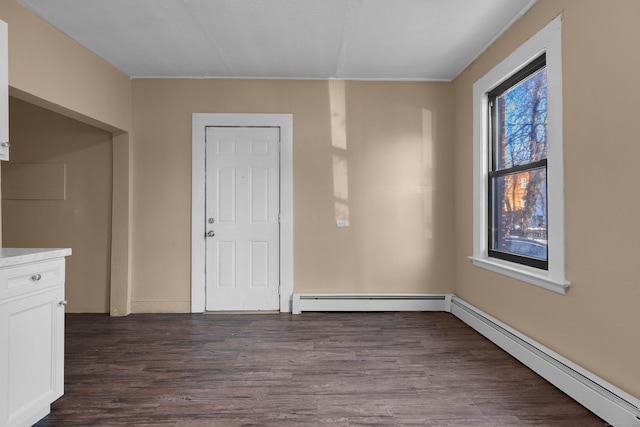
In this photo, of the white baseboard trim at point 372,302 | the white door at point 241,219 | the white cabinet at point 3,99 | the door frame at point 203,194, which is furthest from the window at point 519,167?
the white cabinet at point 3,99

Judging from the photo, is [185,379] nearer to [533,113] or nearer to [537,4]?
[533,113]

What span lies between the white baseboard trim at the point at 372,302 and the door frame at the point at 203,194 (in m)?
0.24

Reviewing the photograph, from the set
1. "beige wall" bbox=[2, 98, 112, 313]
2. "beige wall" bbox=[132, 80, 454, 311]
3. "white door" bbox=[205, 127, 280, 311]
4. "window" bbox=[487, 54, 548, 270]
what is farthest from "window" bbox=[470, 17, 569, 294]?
"beige wall" bbox=[2, 98, 112, 313]

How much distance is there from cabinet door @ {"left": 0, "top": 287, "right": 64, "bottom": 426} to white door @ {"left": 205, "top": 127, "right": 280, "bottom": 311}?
6.77ft

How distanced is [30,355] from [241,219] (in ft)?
7.94

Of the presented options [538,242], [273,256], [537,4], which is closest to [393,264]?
[273,256]

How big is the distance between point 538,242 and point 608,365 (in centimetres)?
97

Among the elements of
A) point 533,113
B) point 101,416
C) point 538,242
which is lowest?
point 101,416

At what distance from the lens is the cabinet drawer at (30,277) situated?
1781mm

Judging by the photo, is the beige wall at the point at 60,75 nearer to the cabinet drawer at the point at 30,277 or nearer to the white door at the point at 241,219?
the white door at the point at 241,219

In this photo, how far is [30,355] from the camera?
6.23ft

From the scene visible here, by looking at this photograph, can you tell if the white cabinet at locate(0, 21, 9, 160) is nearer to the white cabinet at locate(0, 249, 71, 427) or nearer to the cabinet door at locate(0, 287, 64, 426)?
the white cabinet at locate(0, 249, 71, 427)

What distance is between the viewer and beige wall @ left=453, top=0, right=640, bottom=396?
6.24 feet

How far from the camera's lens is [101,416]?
6.85 feet
